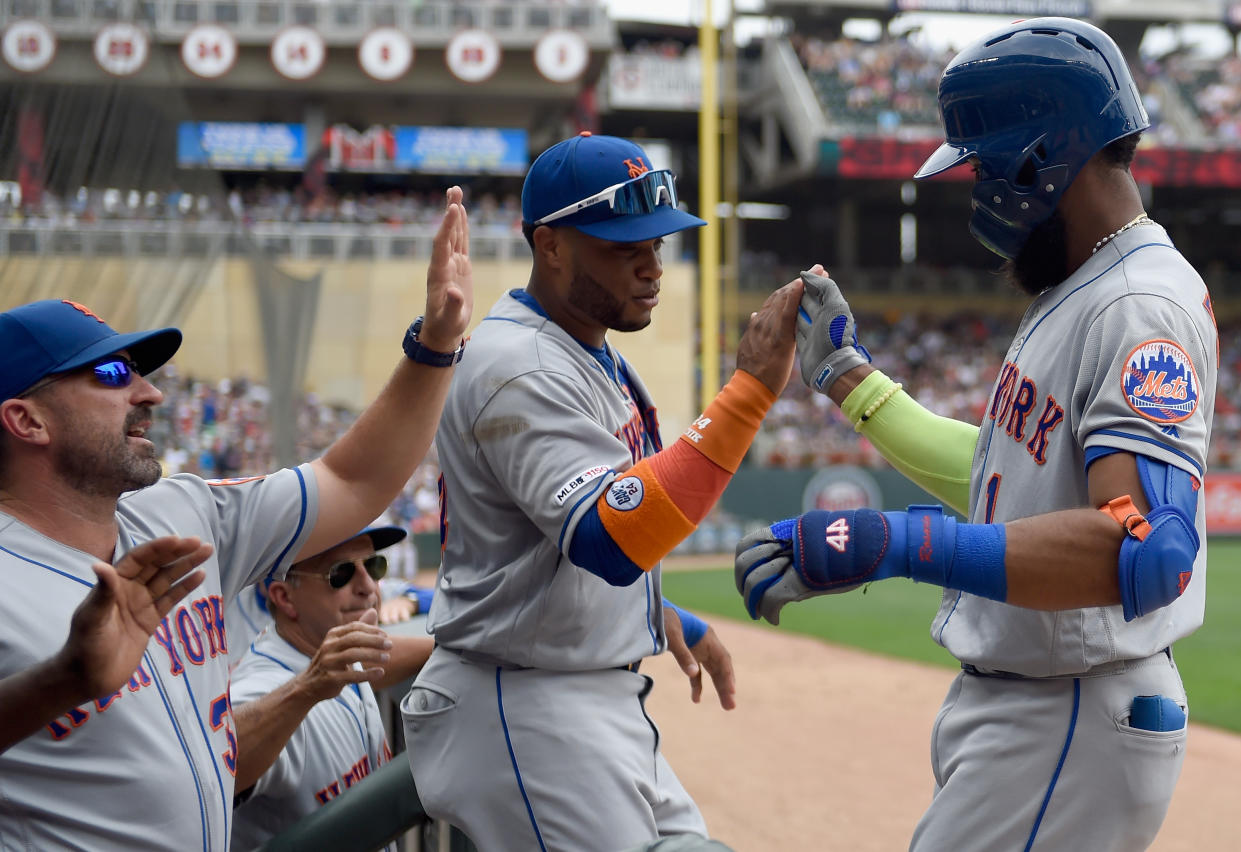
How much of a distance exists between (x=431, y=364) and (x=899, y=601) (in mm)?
12902

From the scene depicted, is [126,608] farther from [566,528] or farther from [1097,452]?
[1097,452]

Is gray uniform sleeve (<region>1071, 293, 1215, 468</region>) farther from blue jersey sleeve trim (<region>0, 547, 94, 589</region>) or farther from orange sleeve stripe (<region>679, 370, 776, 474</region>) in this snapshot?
blue jersey sleeve trim (<region>0, 547, 94, 589</region>)

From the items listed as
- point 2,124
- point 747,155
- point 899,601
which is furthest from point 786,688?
point 747,155

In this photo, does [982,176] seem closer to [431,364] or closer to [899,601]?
[431,364]

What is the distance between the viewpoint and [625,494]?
2227 millimetres

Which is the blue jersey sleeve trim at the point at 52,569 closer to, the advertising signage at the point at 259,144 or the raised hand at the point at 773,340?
the raised hand at the point at 773,340

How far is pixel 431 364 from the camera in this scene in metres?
2.57

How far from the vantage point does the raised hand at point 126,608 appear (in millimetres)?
1801

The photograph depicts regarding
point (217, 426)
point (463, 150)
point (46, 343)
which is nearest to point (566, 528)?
point (46, 343)

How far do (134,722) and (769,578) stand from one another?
44.7 inches

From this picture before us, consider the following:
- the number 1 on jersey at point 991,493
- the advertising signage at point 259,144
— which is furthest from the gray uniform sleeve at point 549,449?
the advertising signage at point 259,144

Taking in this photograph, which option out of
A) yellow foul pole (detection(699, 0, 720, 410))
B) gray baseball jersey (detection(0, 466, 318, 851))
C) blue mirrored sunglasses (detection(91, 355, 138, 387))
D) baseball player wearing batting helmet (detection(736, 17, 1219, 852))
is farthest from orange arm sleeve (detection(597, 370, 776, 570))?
yellow foul pole (detection(699, 0, 720, 410))

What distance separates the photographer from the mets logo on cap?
1897 millimetres

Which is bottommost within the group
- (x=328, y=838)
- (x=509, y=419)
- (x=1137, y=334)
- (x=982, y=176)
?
(x=328, y=838)
